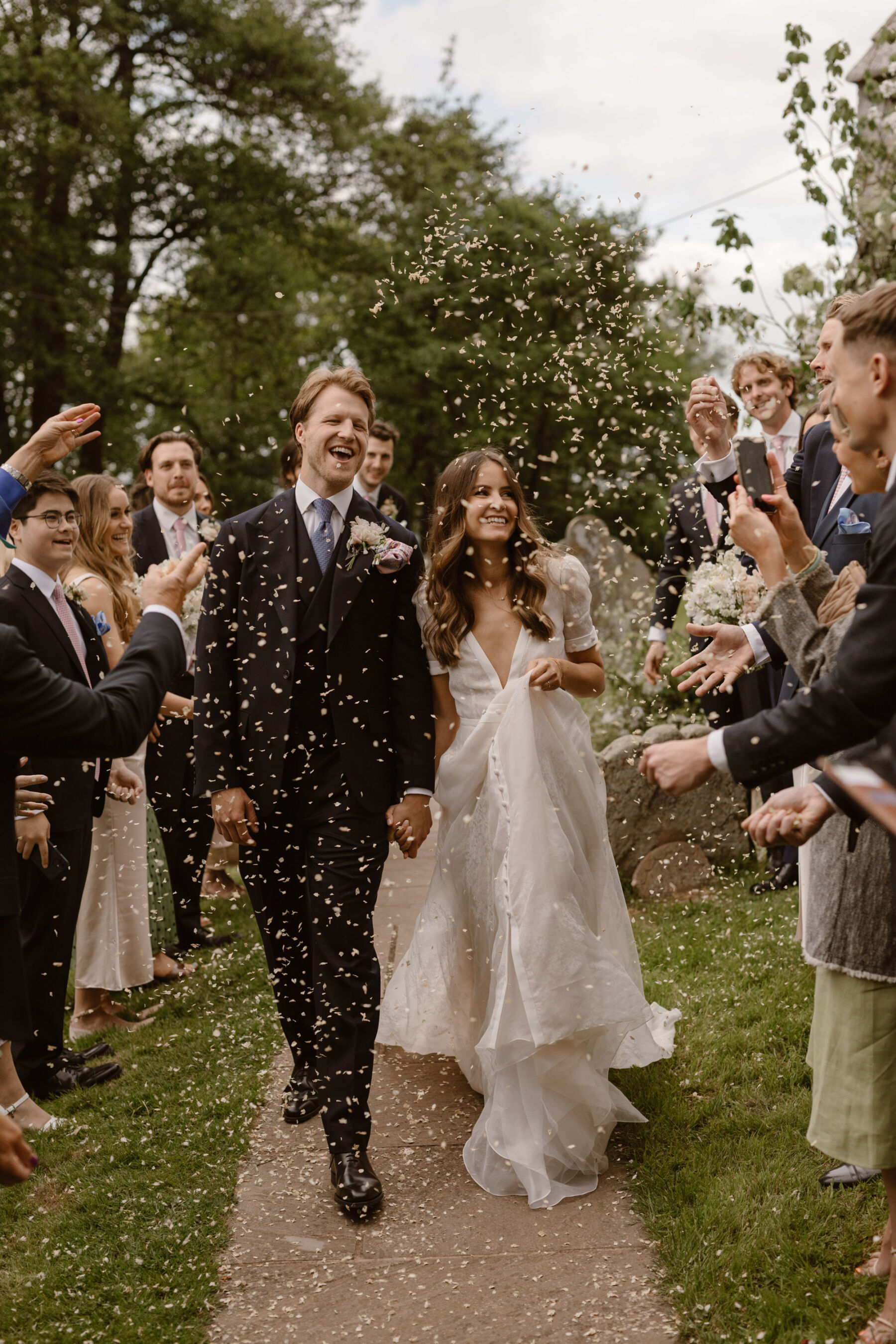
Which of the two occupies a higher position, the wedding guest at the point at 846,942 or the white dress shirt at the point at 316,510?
the white dress shirt at the point at 316,510

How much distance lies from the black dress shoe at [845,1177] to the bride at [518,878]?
0.72m

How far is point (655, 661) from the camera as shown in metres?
6.19

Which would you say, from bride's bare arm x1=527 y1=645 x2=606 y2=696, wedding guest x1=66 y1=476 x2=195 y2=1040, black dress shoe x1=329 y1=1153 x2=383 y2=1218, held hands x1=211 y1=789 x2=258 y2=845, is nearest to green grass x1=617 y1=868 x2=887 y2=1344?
black dress shoe x1=329 y1=1153 x2=383 y2=1218

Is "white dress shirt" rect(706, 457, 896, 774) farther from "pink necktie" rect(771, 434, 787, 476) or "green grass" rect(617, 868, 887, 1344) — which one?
"pink necktie" rect(771, 434, 787, 476)

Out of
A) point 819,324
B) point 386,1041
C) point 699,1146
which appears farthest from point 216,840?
point 819,324

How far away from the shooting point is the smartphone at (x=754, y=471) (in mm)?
3141

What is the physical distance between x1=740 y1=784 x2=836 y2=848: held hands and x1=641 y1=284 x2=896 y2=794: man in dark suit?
11 cm

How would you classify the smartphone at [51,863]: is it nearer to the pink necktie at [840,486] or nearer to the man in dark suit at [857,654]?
the man in dark suit at [857,654]

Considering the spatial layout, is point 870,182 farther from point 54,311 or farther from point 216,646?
point 54,311

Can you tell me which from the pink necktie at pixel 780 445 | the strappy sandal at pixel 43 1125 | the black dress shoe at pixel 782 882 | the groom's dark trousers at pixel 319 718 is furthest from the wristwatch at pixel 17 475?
the black dress shoe at pixel 782 882

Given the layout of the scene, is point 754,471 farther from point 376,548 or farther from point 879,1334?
point 879,1334

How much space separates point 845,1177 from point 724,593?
7.37 ft

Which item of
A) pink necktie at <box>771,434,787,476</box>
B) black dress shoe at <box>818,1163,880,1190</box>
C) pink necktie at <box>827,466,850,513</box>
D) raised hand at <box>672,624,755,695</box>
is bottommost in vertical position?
black dress shoe at <box>818,1163,880,1190</box>

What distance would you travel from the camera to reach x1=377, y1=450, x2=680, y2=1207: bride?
3.79 metres
